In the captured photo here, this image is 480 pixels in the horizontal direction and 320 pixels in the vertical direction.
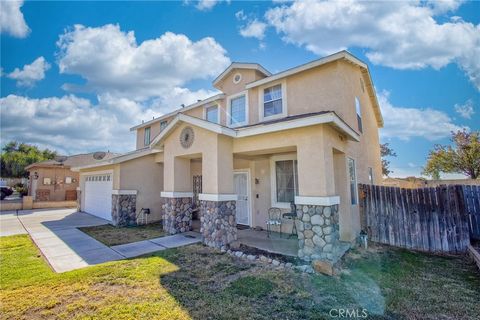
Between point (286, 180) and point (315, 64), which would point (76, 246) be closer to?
point (286, 180)

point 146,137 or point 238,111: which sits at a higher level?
point 146,137

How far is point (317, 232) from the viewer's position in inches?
239

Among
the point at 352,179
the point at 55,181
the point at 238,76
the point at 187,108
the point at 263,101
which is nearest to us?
the point at 352,179

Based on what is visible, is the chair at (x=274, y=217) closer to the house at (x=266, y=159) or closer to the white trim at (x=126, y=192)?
the house at (x=266, y=159)

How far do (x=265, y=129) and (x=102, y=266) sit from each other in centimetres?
595

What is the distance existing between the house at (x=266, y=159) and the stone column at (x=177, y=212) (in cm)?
4

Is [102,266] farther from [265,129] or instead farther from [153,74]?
[153,74]

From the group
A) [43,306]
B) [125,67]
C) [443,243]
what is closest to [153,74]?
[125,67]

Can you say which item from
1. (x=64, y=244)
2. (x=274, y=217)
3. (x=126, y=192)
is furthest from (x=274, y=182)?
(x=64, y=244)

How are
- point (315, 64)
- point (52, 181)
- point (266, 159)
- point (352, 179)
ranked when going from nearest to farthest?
point (315, 64), point (352, 179), point (266, 159), point (52, 181)

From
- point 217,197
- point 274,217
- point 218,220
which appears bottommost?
point 274,217

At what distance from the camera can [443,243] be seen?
24.3 ft

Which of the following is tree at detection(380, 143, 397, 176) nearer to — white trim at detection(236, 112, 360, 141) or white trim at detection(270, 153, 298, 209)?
white trim at detection(236, 112, 360, 141)

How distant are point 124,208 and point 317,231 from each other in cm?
981
